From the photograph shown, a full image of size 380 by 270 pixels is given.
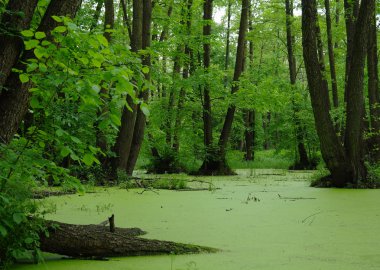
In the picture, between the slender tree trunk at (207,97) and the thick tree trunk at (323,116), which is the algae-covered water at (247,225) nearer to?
the thick tree trunk at (323,116)

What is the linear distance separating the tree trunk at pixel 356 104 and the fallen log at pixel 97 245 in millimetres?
5207

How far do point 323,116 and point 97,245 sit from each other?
17.7 ft

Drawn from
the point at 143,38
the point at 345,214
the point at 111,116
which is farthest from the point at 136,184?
the point at 111,116

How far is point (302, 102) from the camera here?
51.0 feet

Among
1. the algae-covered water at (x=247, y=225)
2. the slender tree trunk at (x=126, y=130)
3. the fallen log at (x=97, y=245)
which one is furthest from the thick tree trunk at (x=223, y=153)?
the fallen log at (x=97, y=245)

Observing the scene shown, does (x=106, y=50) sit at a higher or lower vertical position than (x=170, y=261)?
higher

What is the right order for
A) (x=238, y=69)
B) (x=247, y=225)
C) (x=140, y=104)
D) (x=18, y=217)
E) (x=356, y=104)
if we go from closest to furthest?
(x=18, y=217), (x=140, y=104), (x=247, y=225), (x=356, y=104), (x=238, y=69)

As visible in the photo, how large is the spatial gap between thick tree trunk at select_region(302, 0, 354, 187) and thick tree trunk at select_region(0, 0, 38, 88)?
5224 mm

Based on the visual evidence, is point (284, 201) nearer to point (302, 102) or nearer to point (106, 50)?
point (106, 50)

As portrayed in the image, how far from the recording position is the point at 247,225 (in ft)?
12.9

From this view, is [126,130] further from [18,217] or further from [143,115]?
[18,217]

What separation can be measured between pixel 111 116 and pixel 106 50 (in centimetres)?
32

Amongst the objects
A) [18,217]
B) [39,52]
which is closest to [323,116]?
[39,52]

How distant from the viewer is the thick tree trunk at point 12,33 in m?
2.69
